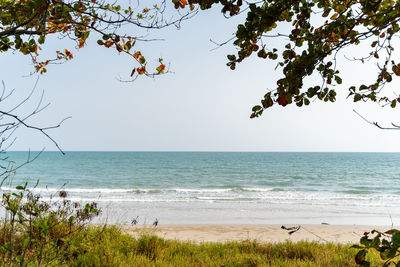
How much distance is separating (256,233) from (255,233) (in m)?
0.04

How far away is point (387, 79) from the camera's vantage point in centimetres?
328

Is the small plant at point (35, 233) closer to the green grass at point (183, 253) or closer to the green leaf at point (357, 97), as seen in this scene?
the green grass at point (183, 253)

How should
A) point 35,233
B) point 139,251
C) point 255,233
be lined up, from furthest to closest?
point 255,233
point 139,251
point 35,233

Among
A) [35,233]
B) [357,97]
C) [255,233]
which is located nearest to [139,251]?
[35,233]

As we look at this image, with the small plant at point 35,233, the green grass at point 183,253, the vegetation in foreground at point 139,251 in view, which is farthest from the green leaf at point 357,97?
the green grass at point 183,253

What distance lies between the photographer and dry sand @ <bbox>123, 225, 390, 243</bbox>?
32.5 ft

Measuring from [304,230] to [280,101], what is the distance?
1019 cm

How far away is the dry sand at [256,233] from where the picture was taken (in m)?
9.90

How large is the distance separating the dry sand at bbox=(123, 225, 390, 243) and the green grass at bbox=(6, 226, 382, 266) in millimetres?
3359

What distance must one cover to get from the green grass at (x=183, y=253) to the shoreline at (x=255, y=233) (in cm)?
336

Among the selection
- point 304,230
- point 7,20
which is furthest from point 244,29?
point 304,230

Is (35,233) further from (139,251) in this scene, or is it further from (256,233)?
(256,233)

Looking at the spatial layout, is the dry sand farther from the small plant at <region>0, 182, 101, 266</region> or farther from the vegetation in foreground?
the small plant at <region>0, 182, 101, 266</region>

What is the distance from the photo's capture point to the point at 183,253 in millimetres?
5809
